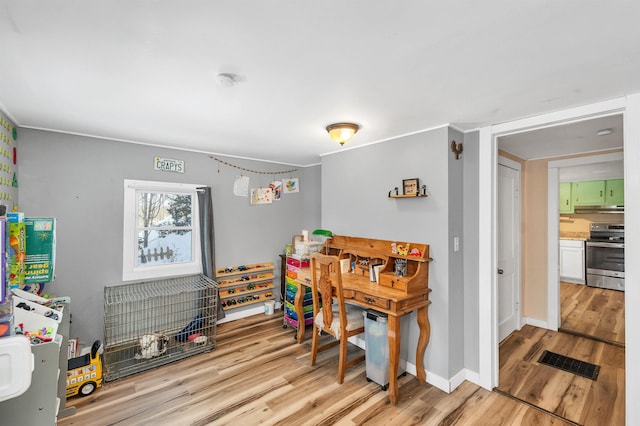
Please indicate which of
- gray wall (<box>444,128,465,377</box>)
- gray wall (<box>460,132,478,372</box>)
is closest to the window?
gray wall (<box>444,128,465,377</box>)

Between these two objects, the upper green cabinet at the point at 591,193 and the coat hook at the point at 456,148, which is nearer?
the coat hook at the point at 456,148

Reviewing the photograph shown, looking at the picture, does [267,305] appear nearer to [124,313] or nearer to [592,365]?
[124,313]

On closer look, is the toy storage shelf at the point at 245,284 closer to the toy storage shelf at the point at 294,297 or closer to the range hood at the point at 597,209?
the toy storage shelf at the point at 294,297

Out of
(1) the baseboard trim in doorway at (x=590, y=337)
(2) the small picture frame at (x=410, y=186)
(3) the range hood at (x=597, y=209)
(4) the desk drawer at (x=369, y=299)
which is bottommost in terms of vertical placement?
(1) the baseboard trim in doorway at (x=590, y=337)

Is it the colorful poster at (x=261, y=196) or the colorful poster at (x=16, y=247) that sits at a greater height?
the colorful poster at (x=261, y=196)

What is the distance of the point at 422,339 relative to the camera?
2631mm

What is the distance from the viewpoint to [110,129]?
2.82 metres

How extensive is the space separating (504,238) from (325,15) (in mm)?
3335

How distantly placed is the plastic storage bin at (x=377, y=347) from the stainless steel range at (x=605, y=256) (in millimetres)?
5522

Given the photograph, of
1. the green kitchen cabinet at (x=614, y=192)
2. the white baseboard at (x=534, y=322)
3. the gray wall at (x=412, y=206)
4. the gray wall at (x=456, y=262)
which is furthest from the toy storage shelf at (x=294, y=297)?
the green kitchen cabinet at (x=614, y=192)

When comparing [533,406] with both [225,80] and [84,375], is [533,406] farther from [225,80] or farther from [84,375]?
[84,375]

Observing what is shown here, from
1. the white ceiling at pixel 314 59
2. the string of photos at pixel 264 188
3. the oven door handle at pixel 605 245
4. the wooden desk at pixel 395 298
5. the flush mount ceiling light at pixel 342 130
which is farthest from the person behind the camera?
the oven door handle at pixel 605 245

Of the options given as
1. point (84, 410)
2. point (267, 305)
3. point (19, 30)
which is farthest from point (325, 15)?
point (267, 305)

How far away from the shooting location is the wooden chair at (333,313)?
2.58m
